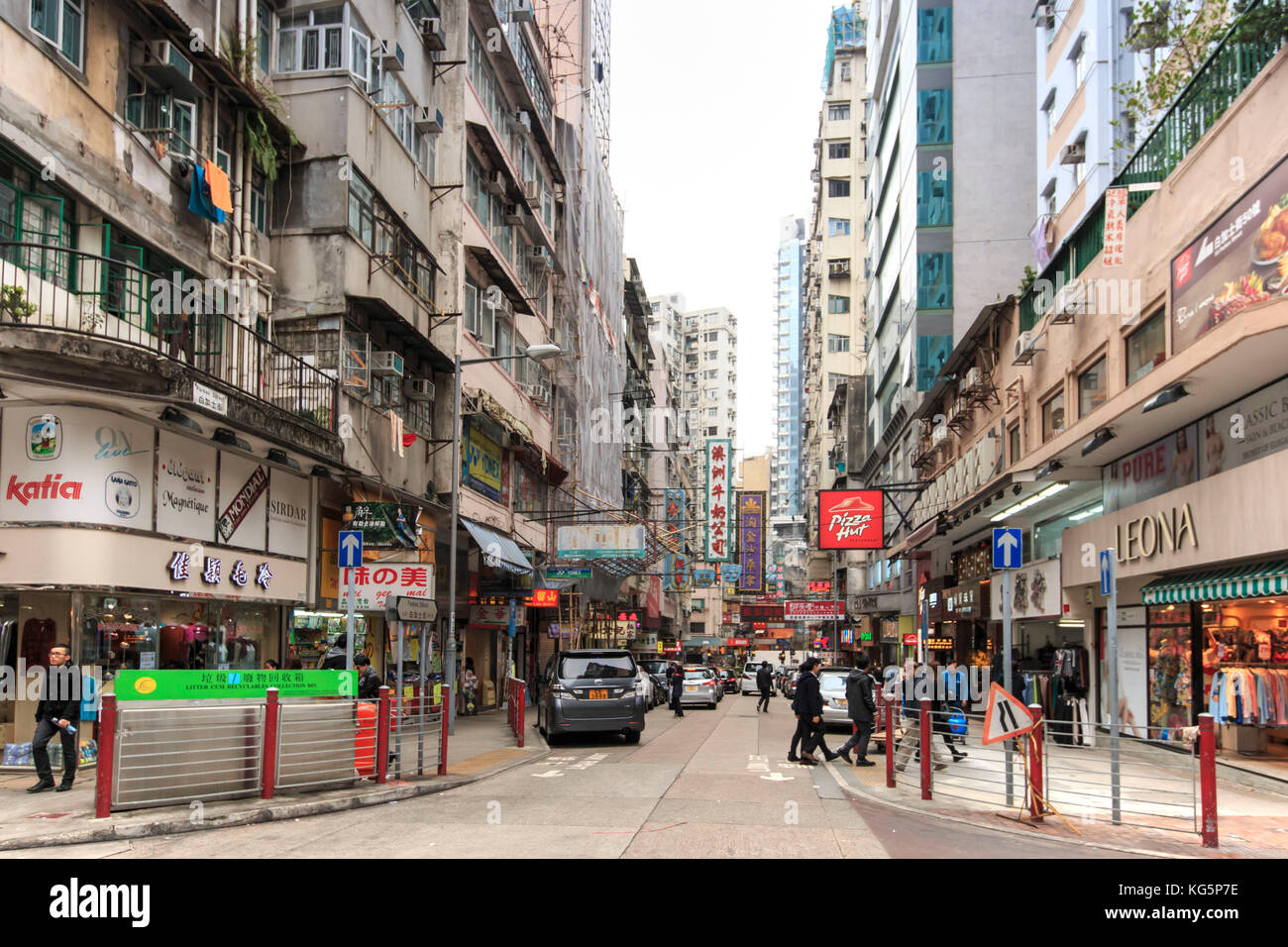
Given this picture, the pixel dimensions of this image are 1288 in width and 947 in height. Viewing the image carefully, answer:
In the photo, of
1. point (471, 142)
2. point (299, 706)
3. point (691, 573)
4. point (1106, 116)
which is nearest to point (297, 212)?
point (471, 142)

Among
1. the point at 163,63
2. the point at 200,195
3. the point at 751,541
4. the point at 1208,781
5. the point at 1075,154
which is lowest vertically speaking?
the point at 1208,781

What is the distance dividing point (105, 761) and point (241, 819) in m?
1.39

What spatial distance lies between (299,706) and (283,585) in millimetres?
7350

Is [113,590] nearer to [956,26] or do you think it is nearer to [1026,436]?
[1026,436]

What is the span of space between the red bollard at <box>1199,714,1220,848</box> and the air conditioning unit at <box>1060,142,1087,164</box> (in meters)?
23.4

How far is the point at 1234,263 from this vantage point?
46.2 feet

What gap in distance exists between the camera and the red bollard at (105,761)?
10.3m

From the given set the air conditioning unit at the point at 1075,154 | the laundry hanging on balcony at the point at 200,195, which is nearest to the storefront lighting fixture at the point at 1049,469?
the air conditioning unit at the point at 1075,154

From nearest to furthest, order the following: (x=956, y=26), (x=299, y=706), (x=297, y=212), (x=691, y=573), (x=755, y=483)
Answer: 1. (x=299, y=706)
2. (x=297, y=212)
3. (x=956, y=26)
4. (x=691, y=573)
5. (x=755, y=483)

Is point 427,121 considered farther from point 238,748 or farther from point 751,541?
point 751,541

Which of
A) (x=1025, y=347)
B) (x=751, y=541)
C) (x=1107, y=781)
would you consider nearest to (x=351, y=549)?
(x=1107, y=781)

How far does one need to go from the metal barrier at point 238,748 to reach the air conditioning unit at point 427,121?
15159mm

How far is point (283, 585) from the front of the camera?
63.2 feet

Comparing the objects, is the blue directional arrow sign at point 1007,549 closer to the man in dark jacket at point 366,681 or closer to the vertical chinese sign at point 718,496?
the man in dark jacket at point 366,681
